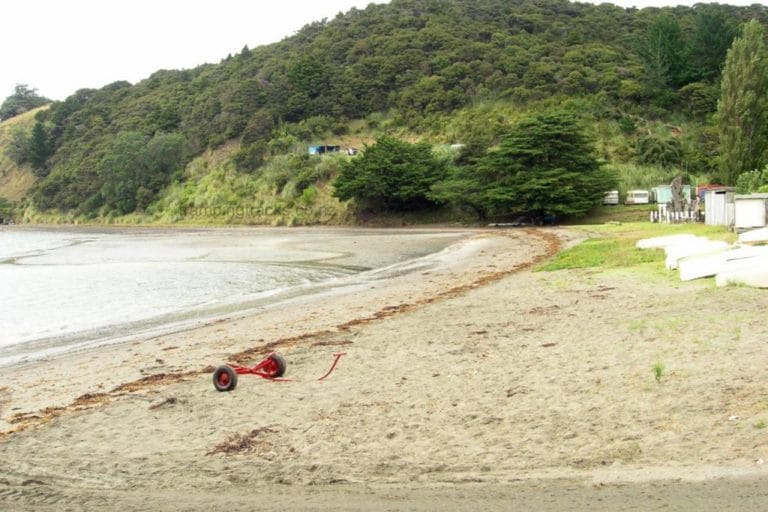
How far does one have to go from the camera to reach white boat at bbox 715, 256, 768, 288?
37.1 ft

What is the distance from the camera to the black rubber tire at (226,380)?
8.41 m

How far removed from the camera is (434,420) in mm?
6676

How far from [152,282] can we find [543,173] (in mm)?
32049

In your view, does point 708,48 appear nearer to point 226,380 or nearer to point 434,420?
point 226,380

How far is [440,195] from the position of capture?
56.7 m

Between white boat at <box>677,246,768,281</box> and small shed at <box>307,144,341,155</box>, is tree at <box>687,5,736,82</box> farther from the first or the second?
white boat at <box>677,246,768,281</box>

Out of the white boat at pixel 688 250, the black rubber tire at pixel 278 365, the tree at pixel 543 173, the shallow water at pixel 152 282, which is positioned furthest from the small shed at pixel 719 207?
the black rubber tire at pixel 278 365

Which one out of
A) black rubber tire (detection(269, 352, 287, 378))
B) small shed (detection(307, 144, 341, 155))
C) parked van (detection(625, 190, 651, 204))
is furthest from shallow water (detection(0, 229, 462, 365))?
small shed (detection(307, 144, 341, 155))

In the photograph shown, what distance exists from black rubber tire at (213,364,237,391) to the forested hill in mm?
56345

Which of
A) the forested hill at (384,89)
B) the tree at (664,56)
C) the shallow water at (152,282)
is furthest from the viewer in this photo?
the forested hill at (384,89)

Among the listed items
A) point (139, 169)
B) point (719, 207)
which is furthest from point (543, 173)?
point (139, 169)

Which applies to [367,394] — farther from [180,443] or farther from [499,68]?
[499,68]

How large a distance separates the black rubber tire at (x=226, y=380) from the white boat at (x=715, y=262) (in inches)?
358

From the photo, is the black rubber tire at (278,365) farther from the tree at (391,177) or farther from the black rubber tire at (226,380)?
the tree at (391,177)
